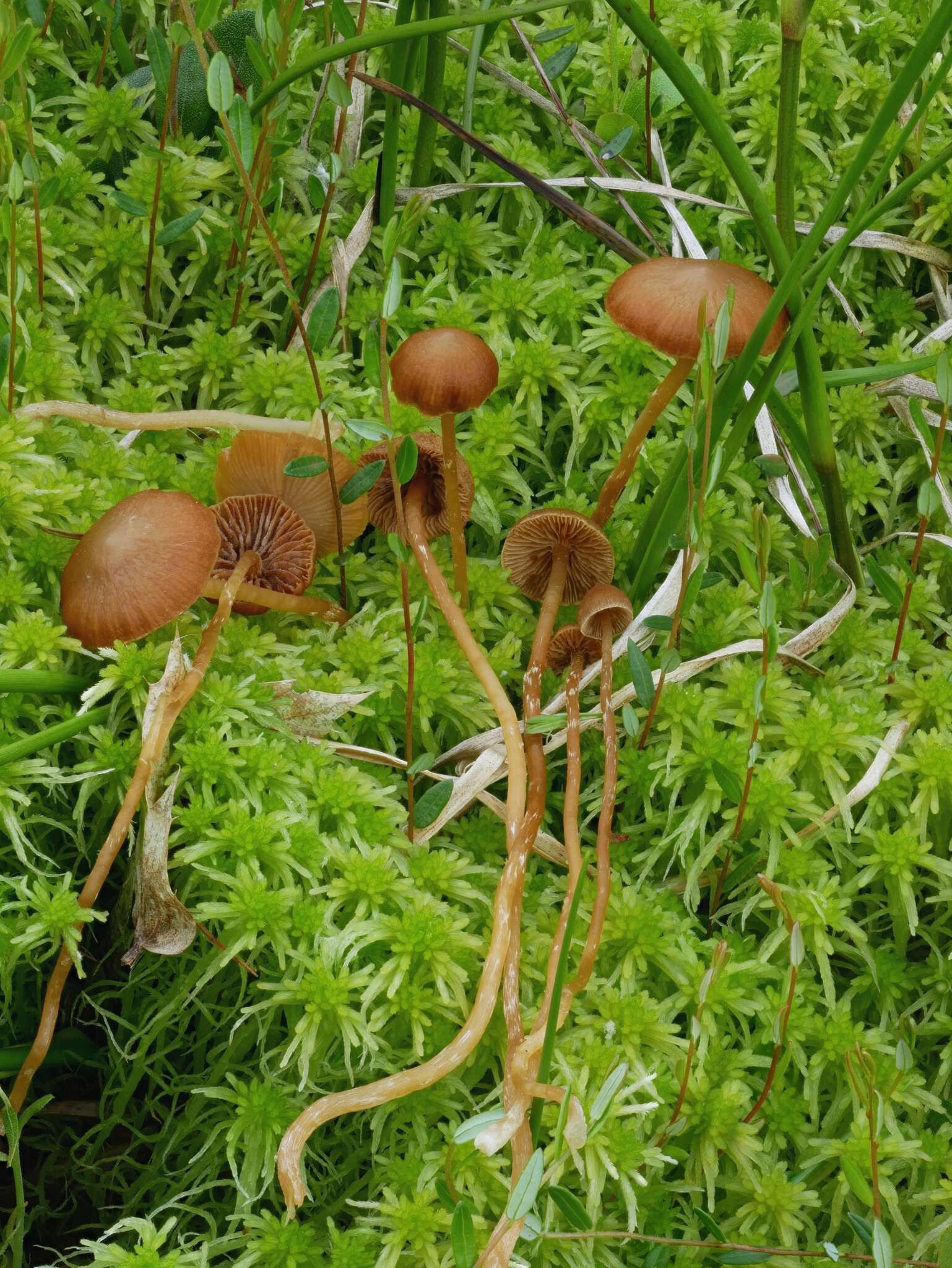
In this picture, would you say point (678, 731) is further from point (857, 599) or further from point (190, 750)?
point (190, 750)

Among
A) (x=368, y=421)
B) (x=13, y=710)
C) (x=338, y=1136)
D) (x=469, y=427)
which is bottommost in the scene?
(x=338, y=1136)

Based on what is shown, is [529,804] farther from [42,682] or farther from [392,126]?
[392,126]

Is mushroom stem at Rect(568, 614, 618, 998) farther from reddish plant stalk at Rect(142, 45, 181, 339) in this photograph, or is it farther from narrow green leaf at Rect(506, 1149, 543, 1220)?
reddish plant stalk at Rect(142, 45, 181, 339)

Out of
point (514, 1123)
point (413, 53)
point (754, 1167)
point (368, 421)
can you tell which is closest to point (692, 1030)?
point (754, 1167)

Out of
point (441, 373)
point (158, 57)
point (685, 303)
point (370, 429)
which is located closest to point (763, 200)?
point (685, 303)

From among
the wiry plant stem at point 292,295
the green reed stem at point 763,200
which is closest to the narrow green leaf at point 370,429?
the wiry plant stem at point 292,295

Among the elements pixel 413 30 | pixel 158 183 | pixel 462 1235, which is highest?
pixel 413 30

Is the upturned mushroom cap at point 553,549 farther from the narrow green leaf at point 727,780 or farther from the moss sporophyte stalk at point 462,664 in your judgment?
the narrow green leaf at point 727,780
